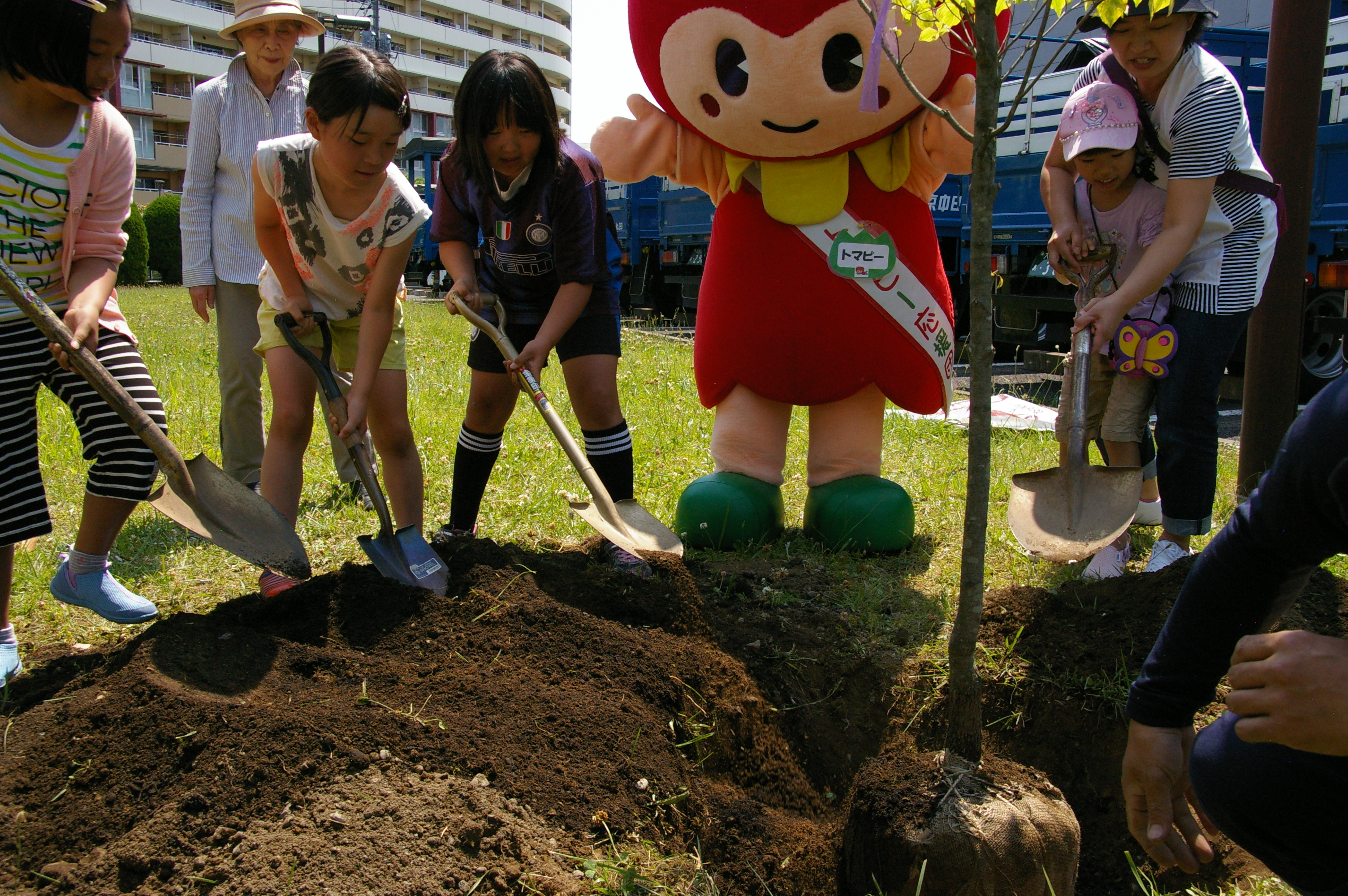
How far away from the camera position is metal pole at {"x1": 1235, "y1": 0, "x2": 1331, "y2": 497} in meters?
3.66

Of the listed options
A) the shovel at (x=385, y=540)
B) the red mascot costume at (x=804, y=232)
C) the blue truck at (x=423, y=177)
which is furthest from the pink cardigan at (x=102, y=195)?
the blue truck at (x=423, y=177)

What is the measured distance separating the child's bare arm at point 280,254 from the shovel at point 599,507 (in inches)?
17.1

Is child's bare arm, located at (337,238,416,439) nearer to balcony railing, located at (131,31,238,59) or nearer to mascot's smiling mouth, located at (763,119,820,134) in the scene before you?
mascot's smiling mouth, located at (763,119,820,134)

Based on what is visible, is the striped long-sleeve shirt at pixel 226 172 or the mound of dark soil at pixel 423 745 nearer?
the mound of dark soil at pixel 423 745

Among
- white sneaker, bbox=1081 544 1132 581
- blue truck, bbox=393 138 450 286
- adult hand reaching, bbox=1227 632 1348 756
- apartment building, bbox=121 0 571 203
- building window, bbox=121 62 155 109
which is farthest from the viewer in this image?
apartment building, bbox=121 0 571 203

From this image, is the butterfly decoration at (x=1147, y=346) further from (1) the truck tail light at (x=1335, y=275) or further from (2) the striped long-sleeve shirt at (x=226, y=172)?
(1) the truck tail light at (x=1335, y=275)

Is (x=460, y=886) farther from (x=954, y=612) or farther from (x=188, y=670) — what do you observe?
(x=954, y=612)

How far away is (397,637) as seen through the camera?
2369 mm

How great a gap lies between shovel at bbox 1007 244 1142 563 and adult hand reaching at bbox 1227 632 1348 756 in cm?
154

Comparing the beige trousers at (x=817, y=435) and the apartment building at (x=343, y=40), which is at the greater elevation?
the apartment building at (x=343, y=40)

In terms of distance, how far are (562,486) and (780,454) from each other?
1.14m

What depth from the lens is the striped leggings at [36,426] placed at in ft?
7.98

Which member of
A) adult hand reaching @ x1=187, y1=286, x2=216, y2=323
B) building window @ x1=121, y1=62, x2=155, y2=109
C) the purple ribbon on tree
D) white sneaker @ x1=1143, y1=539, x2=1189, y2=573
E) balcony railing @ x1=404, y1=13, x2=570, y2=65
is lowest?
white sneaker @ x1=1143, y1=539, x2=1189, y2=573

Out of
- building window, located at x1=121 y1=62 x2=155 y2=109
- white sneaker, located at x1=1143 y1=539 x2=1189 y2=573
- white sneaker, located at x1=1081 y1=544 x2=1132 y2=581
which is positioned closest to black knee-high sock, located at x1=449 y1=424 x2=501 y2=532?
white sneaker, located at x1=1081 y1=544 x2=1132 y2=581
